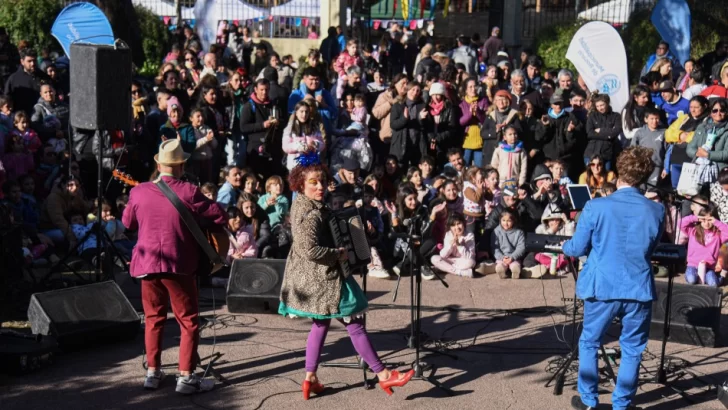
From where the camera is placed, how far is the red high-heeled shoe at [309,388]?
21.7 ft

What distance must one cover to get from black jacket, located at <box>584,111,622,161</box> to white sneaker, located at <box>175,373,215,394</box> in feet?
22.3

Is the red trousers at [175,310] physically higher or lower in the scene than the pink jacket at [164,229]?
lower

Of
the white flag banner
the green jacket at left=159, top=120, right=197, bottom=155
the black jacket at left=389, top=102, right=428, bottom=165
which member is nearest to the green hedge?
the white flag banner

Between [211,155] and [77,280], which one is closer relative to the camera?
[77,280]

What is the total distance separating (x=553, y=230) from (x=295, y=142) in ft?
10.1

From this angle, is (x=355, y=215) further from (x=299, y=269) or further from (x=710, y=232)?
(x=710, y=232)

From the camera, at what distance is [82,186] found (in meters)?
11.0

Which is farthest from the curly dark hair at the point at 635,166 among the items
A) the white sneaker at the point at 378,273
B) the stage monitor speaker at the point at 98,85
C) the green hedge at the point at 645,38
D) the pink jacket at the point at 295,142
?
the green hedge at the point at 645,38

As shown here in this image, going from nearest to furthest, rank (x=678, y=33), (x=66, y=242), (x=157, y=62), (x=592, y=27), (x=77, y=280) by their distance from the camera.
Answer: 1. (x=77, y=280)
2. (x=66, y=242)
3. (x=592, y=27)
4. (x=678, y=33)
5. (x=157, y=62)

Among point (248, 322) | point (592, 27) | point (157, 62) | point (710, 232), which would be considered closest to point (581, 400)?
point (248, 322)

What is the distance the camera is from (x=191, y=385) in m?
6.65

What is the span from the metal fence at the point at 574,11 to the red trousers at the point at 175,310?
51.1 feet

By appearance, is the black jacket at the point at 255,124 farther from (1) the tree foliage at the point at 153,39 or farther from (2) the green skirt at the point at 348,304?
(1) the tree foliage at the point at 153,39

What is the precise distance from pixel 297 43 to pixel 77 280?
40.9ft
